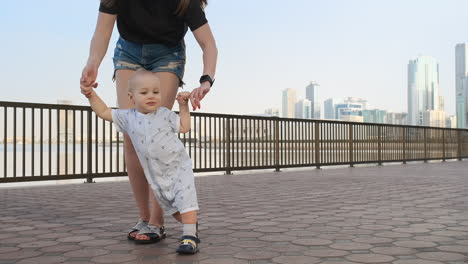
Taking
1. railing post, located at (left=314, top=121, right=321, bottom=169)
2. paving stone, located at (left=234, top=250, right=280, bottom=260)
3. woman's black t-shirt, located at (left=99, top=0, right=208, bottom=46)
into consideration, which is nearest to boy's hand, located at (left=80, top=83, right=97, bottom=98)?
woman's black t-shirt, located at (left=99, top=0, right=208, bottom=46)

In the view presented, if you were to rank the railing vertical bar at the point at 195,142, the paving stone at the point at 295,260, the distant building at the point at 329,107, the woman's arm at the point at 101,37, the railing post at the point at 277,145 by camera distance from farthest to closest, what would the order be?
1. the distant building at the point at 329,107
2. the railing post at the point at 277,145
3. the railing vertical bar at the point at 195,142
4. the woman's arm at the point at 101,37
5. the paving stone at the point at 295,260

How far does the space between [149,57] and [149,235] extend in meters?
0.97

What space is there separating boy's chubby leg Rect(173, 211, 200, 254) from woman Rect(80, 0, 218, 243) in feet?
0.98

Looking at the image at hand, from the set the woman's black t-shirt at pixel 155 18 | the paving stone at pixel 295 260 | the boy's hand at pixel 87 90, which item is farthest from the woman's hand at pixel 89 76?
the paving stone at pixel 295 260

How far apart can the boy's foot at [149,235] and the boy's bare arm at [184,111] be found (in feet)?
1.90

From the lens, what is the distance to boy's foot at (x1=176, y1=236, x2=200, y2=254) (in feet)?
7.25

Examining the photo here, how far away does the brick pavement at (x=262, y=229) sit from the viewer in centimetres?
222

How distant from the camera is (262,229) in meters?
2.96

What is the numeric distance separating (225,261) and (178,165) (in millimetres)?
→ 555

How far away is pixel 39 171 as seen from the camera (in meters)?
6.59

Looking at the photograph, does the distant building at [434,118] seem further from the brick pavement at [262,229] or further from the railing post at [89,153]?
the brick pavement at [262,229]

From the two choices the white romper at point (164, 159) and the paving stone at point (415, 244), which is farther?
A: the paving stone at point (415, 244)

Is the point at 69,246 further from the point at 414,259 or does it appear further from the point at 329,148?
the point at 329,148

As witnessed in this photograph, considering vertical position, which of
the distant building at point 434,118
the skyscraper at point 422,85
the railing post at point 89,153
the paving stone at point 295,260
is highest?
the skyscraper at point 422,85
